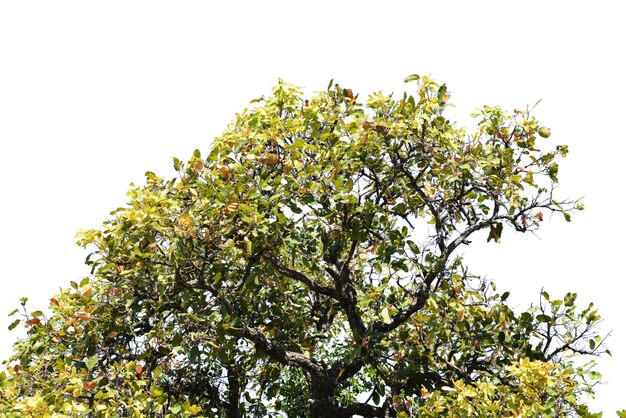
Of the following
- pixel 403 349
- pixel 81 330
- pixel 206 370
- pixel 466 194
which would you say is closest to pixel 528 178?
pixel 466 194

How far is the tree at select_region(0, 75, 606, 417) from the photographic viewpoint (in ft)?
33.3

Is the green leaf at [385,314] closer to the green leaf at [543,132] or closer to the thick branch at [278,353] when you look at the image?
the thick branch at [278,353]

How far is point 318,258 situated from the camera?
11.1m

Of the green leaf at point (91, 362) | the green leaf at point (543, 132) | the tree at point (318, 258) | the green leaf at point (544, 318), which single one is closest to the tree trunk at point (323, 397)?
the tree at point (318, 258)

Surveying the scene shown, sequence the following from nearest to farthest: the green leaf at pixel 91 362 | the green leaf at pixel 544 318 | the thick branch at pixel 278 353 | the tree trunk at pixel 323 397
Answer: the green leaf at pixel 91 362 → the thick branch at pixel 278 353 → the green leaf at pixel 544 318 → the tree trunk at pixel 323 397

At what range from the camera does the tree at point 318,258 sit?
10156 mm

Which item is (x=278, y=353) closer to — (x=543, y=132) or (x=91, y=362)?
(x=91, y=362)

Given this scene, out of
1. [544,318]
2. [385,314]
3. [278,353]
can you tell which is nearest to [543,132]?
[544,318]

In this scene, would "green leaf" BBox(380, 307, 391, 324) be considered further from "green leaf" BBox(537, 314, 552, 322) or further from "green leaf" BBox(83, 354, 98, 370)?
"green leaf" BBox(83, 354, 98, 370)

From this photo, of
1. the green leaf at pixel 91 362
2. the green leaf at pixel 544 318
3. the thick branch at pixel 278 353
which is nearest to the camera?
the green leaf at pixel 91 362

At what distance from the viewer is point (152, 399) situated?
9789mm

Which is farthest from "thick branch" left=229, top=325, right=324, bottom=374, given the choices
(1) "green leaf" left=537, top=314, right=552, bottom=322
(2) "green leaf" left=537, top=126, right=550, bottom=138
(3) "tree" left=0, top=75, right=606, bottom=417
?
(2) "green leaf" left=537, top=126, right=550, bottom=138

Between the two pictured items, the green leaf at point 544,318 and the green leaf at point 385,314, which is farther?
the green leaf at point 544,318

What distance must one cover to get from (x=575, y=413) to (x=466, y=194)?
10.3ft
